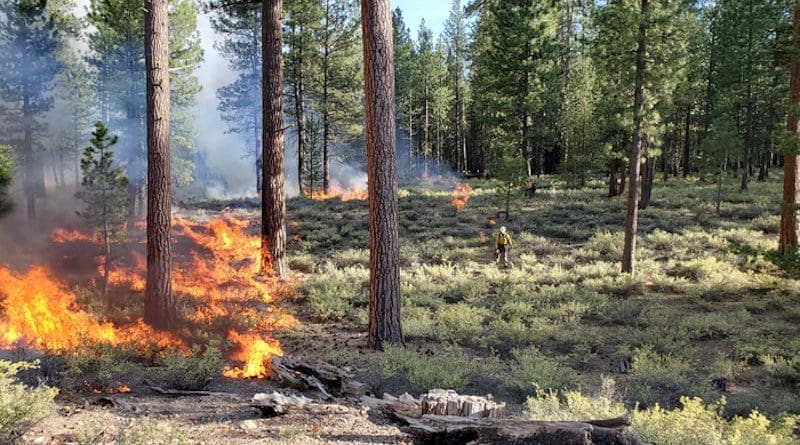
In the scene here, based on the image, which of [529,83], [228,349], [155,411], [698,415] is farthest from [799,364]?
[529,83]

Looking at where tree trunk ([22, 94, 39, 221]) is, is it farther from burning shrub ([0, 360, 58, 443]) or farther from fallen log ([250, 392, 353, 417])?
fallen log ([250, 392, 353, 417])

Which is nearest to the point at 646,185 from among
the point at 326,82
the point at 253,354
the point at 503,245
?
the point at 503,245

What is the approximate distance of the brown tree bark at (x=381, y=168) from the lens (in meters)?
8.61

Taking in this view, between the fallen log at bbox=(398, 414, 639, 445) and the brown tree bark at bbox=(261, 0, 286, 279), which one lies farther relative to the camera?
the brown tree bark at bbox=(261, 0, 286, 279)

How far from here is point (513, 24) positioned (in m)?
27.7

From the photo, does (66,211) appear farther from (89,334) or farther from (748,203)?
(748,203)

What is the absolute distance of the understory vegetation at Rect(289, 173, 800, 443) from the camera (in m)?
7.57

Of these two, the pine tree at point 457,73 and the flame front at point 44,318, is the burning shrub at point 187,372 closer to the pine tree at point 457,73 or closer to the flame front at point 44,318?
the flame front at point 44,318

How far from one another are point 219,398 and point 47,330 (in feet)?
16.6

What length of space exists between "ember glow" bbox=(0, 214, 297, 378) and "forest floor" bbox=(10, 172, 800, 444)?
77cm

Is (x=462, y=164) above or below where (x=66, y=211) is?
above

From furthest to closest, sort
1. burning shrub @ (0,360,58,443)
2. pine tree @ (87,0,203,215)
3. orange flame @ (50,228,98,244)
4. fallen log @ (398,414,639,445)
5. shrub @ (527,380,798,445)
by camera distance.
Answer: pine tree @ (87,0,203,215)
orange flame @ (50,228,98,244)
shrub @ (527,380,798,445)
fallen log @ (398,414,639,445)
burning shrub @ (0,360,58,443)

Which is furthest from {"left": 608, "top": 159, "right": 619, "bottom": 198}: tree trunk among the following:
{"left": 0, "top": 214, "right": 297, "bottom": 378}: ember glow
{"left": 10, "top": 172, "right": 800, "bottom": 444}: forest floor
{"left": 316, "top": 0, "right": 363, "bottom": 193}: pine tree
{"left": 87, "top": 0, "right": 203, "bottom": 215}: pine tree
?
{"left": 87, "top": 0, "right": 203, "bottom": 215}: pine tree

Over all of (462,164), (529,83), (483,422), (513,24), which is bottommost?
(483,422)
